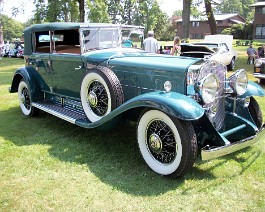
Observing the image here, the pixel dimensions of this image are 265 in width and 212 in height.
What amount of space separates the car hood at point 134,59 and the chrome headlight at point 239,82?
1.85 ft

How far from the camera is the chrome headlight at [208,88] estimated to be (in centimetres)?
354

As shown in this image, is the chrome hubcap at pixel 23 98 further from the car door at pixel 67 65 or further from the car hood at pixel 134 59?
the car hood at pixel 134 59

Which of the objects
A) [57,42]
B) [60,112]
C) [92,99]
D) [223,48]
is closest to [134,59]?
[92,99]

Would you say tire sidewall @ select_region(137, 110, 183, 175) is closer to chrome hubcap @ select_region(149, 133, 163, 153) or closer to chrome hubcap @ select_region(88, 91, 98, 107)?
chrome hubcap @ select_region(149, 133, 163, 153)

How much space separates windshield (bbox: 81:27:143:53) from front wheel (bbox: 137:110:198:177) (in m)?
1.93

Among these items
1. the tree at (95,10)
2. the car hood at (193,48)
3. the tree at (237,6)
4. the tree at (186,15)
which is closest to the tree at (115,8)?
the tree at (95,10)

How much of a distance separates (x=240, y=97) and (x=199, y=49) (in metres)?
7.72

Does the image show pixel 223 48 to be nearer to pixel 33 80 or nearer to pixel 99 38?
pixel 99 38

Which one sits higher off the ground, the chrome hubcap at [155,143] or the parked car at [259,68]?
the parked car at [259,68]

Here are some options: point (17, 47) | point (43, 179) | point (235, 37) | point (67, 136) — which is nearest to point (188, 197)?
point (43, 179)

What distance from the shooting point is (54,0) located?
19.0 meters

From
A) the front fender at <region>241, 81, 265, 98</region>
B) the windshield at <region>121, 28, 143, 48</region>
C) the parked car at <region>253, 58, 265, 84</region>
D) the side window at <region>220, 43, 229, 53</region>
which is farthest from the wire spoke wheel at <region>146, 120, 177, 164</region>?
the side window at <region>220, 43, 229, 53</region>

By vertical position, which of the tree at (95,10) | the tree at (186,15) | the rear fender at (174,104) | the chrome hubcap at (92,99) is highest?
the tree at (95,10)

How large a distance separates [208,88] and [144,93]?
36.2 inches
